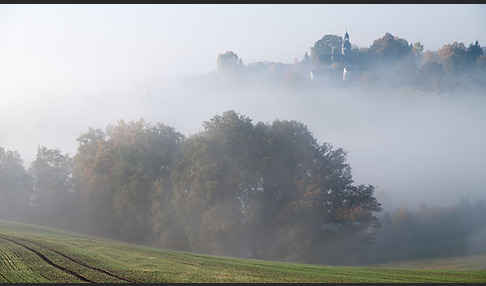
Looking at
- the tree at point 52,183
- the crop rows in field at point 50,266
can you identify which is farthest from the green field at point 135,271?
the tree at point 52,183

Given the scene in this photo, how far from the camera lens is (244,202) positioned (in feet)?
167

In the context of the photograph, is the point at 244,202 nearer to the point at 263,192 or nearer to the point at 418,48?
the point at 263,192

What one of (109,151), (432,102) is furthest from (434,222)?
(432,102)

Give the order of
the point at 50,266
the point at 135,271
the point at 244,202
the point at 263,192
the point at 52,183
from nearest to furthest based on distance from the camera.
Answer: the point at 50,266, the point at 135,271, the point at 244,202, the point at 263,192, the point at 52,183


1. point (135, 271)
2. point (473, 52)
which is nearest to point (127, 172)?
point (135, 271)

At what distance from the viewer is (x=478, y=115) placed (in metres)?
150

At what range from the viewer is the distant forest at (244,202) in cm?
4816

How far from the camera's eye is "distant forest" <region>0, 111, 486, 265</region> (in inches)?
1896

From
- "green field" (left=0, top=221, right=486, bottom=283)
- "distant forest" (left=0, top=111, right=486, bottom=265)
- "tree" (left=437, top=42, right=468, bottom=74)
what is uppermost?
"tree" (left=437, top=42, right=468, bottom=74)

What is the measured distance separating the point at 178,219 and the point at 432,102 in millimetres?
145165

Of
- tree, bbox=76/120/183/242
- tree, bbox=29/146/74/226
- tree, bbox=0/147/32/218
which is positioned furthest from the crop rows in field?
Result: tree, bbox=0/147/32/218

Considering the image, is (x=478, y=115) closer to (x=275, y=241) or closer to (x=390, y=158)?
(x=390, y=158)

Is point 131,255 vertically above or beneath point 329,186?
beneath

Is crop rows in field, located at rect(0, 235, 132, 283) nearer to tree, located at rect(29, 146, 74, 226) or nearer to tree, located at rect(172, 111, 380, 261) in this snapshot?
tree, located at rect(172, 111, 380, 261)
